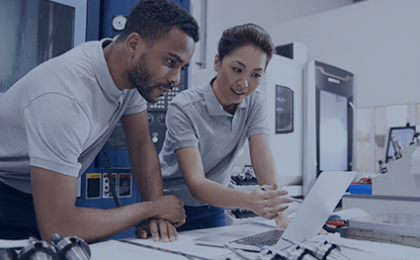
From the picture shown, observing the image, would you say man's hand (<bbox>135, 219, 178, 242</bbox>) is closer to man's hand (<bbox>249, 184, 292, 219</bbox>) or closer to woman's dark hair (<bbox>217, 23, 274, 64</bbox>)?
man's hand (<bbox>249, 184, 292, 219</bbox>)

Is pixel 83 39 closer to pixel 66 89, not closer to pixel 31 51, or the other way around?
pixel 31 51

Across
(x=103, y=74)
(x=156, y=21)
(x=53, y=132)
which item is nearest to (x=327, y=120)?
(x=156, y=21)

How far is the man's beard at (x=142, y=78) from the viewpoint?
1089mm

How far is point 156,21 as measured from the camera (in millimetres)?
1077

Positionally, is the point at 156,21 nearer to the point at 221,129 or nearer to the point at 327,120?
the point at 221,129

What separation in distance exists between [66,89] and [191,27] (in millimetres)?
438

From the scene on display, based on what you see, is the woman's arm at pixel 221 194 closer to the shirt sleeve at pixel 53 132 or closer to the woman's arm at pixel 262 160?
the woman's arm at pixel 262 160

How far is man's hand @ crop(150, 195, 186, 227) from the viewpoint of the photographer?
1.10 m

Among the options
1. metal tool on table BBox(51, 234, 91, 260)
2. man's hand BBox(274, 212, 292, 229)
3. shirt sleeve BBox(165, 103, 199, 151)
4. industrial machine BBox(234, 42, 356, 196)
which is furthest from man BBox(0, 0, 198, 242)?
industrial machine BBox(234, 42, 356, 196)

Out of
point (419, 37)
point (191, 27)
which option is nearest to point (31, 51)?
point (191, 27)

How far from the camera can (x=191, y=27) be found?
1.12 metres

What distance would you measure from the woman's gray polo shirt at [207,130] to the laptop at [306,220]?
33 centimetres

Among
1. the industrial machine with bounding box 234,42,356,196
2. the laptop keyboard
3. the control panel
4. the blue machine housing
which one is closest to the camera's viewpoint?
the laptop keyboard

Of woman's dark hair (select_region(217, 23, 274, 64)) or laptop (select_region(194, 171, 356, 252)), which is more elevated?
woman's dark hair (select_region(217, 23, 274, 64))
